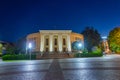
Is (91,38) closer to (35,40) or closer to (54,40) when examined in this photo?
(54,40)

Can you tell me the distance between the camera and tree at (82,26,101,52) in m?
78.1

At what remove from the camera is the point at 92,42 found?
7781 centimetres

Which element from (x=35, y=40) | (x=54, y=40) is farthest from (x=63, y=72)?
(x=35, y=40)

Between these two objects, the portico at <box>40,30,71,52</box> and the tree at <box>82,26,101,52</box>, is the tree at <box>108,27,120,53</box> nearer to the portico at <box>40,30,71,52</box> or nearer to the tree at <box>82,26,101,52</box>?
the tree at <box>82,26,101,52</box>

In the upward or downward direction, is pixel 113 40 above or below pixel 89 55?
above

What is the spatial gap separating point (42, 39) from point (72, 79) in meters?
67.7

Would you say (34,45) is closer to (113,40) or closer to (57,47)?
(57,47)

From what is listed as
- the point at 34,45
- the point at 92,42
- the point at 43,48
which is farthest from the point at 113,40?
the point at 34,45

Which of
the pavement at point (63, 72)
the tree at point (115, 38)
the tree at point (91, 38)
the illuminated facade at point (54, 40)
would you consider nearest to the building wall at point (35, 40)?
the illuminated facade at point (54, 40)

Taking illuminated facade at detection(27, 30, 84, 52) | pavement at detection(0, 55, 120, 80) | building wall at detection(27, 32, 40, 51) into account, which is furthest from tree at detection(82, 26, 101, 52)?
pavement at detection(0, 55, 120, 80)

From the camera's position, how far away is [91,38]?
79.9 metres

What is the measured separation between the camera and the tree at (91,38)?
256 ft

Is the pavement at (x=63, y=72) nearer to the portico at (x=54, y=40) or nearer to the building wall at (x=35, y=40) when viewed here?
the portico at (x=54, y=40)

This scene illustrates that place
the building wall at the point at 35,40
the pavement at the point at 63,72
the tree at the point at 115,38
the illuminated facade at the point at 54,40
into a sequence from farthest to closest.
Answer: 1. the building wall at the point at 35,40
2. the illuminated facade at the point at 54,40
3. the tree at the point at 115,38
4. the pavement at the point at 63,72
